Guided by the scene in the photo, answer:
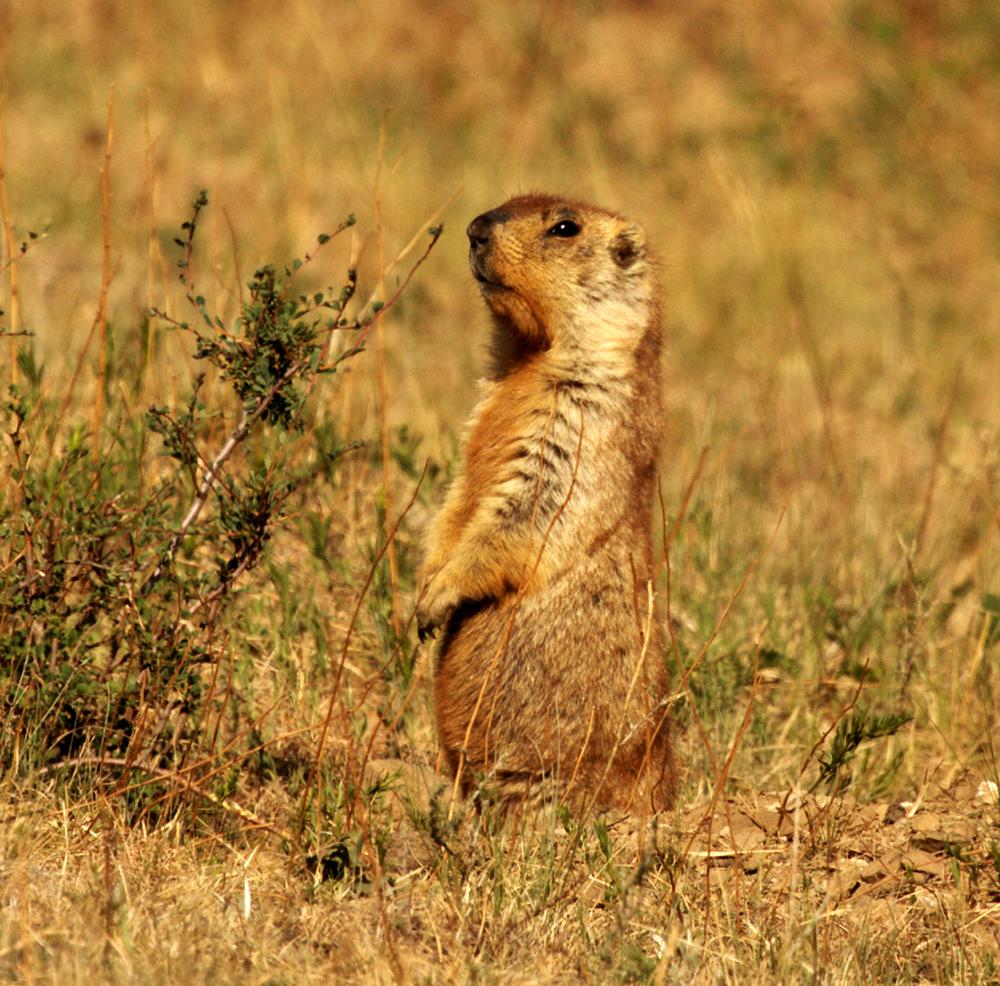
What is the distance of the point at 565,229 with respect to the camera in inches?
204

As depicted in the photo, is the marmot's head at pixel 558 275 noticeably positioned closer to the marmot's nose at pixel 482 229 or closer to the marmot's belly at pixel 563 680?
the marmot's nose at pixel 482 229

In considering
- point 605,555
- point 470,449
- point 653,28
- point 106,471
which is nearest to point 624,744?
point 605,555

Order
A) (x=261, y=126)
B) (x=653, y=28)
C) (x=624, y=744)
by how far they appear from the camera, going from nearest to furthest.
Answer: (x=624, y=744), (x=261, y=126), (x=653, y=28)

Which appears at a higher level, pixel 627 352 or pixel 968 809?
pixel 627 352

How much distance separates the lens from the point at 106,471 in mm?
5266

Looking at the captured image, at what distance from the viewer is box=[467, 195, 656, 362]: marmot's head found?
16.5 ft

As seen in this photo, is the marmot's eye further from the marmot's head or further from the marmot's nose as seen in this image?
the marmot's nose

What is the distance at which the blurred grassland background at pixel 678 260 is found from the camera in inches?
226

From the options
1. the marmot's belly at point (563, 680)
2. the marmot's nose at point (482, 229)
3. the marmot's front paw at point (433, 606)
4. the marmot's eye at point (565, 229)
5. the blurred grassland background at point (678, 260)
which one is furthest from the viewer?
the blurred grassland background at point (678, 260)

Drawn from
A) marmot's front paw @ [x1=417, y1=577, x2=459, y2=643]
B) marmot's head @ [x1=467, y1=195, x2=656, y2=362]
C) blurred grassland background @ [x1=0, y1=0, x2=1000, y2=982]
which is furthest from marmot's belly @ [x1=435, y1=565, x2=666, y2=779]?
marmot's head @ [x1=467, y1=195, x2=656, y2=362]

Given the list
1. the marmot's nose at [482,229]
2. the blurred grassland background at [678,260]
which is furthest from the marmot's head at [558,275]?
the blurred grassland background at [678,260]

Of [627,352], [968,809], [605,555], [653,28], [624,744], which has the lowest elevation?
[968,809]

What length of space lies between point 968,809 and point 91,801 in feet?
9.58

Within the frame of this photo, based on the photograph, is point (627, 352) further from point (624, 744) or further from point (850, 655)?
point (850, 655)
